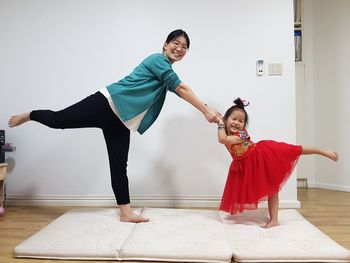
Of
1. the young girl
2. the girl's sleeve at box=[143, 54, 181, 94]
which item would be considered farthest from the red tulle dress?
the girl's sleeve at box=[143, 54, 181, 94]

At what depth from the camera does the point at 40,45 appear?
247 cm

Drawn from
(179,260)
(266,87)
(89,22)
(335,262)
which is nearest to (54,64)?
(89,22)

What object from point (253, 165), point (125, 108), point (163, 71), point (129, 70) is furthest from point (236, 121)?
point (129, 70)

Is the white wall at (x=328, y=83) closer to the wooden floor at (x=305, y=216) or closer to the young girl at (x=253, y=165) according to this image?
the wooden floor at (x=305, y=216)

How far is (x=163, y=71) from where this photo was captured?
1.79 meters

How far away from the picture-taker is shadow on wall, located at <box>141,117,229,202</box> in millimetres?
2404

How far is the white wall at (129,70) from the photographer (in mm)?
2383

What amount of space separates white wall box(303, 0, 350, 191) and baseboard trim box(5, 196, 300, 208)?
0.93 metres

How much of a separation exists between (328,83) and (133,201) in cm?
215

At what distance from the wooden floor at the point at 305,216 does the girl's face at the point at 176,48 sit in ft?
4.08

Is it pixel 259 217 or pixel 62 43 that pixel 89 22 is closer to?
pixel 62 43

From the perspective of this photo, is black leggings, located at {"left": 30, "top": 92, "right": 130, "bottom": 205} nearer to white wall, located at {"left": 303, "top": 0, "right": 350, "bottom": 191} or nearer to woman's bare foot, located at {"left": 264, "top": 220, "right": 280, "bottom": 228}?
woman's bare foot, located at {"left": 264, "top": 220, "right": 280, "bottom": 228}

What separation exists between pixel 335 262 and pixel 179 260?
0.65 m

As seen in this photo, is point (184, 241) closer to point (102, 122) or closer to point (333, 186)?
point (102, 122)
